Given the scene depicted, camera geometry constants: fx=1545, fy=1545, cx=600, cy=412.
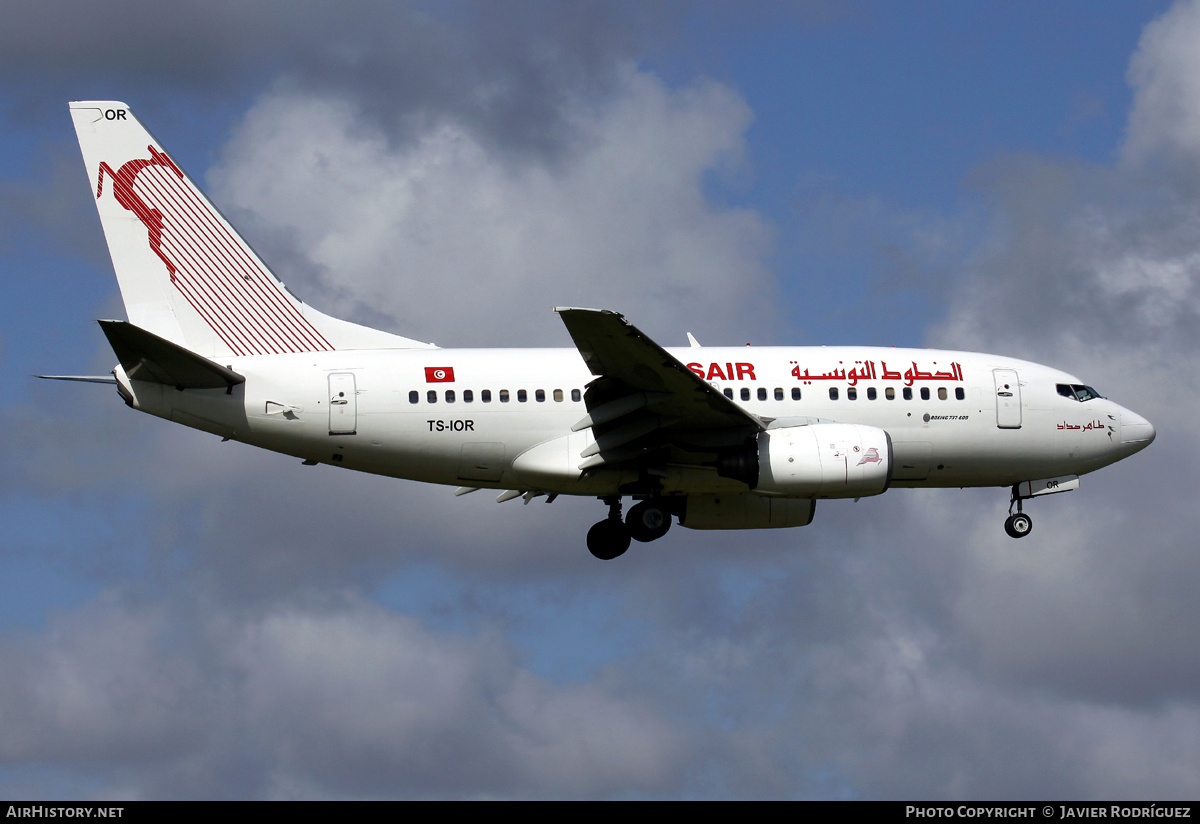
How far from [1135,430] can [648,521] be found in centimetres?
1482

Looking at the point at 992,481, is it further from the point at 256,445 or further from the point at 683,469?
the point at 256,445

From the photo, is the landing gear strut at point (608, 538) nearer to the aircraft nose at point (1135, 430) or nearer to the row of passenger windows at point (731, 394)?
the row of passenger windows at point (731, 394)

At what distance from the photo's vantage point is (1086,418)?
44219 millimetres

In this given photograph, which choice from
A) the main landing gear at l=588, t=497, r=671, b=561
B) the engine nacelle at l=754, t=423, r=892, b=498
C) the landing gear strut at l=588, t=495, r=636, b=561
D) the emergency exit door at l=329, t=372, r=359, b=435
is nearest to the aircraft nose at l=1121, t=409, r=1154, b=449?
the engine nacelle at l=754, t=423, r=892, b=498

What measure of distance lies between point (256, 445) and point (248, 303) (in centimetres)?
444

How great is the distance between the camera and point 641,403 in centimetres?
3922

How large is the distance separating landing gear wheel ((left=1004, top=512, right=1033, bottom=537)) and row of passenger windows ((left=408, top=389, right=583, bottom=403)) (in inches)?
525

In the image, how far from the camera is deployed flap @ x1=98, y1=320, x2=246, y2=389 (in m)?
37.3

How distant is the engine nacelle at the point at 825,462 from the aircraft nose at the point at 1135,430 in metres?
9.00

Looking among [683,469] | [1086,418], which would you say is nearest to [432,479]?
[683,469]

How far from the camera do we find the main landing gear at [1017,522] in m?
44.6

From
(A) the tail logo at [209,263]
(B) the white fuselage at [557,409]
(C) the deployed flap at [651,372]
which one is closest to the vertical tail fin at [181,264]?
(A) the tail logo at [209,263]

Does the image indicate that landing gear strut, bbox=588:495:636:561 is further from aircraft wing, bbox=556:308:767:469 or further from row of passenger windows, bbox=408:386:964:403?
row of passenger windows, bbox=408:386:964:403

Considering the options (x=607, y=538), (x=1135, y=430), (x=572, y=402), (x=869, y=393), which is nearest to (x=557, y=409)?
(x=572, y=402)
